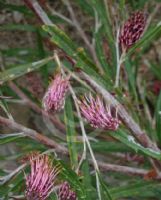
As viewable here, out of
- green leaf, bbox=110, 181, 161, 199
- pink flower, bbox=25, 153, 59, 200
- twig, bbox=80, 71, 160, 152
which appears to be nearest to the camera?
pink flower, bbox=25, 153, 59, 200

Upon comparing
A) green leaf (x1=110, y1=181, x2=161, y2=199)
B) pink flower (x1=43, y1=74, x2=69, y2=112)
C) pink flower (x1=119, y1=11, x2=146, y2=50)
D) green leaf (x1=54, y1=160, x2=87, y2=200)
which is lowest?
green leaf (x1=110, y1=181, x2=161, y2=199)

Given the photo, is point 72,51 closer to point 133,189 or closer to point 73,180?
point 73,180

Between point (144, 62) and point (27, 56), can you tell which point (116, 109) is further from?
point (144, 62)

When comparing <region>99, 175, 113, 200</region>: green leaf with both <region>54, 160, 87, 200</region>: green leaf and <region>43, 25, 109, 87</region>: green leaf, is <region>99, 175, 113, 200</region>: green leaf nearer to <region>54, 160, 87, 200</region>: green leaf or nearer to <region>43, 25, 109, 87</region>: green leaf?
Answer: <region>54, 160, 87, 200</region>: green leaf

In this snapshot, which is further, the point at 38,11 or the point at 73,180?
the point at 38,11

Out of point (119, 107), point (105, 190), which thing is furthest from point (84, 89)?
point (105, 190)

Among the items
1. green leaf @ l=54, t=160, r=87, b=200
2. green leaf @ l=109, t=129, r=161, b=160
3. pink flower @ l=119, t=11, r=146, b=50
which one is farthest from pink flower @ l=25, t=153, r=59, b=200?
pink flower @ l=119, t=11, r=146, b=50

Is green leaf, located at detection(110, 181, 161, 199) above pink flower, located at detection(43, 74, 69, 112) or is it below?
below
